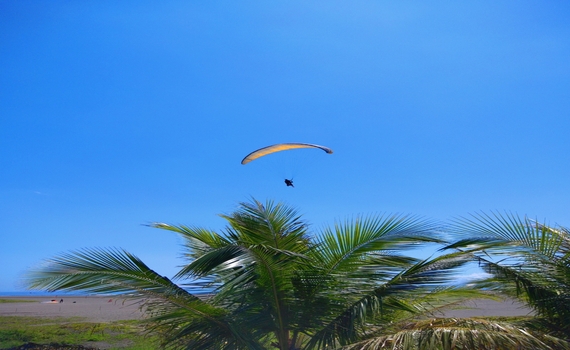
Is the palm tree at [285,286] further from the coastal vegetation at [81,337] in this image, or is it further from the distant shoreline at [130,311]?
the coastal vegetation at [81,337]

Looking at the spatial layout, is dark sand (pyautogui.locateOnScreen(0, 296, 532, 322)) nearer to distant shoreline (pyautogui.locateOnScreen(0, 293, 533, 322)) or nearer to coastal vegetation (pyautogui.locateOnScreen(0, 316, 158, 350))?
distant shoreline (pyautogui.locateOnScreen(0, 293, 533, 322))

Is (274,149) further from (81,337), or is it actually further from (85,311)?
(85,311)

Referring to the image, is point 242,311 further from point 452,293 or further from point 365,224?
point 452,293

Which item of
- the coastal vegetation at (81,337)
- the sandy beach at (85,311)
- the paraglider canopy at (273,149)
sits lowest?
the coastal vegetation at (81,337)

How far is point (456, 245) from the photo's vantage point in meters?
6.93

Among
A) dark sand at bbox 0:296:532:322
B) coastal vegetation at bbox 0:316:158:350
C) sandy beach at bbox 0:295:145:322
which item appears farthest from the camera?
sandy beach at bbox 0:295:145:322

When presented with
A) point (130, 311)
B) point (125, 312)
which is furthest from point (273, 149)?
point (130, 311)

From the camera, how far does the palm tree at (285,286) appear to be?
7.08 m

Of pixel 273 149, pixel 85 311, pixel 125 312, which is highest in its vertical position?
pixel 273 149

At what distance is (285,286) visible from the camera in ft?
24.5

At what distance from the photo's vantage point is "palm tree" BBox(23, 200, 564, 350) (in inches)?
279

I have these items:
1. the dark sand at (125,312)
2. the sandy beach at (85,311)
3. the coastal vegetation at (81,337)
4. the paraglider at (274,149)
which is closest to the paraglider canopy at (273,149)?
the paraglider at (274,149)

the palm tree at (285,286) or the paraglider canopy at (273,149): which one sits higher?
the paraglider canopy at (273,149)

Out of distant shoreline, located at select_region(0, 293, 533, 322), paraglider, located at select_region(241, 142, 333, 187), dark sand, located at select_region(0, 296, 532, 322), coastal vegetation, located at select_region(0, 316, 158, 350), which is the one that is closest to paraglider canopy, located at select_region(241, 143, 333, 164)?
paraglider, located at select_region(241, 142, 333, 187)
